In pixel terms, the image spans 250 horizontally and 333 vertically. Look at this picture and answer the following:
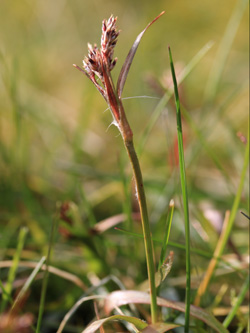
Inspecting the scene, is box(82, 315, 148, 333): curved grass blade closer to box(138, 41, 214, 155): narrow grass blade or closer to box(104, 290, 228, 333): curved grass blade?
box(104, 290, 228, 333): curved grass blade

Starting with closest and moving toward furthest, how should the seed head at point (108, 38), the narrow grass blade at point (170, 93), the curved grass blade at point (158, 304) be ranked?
the seed head at point (108, 38), the curved grass blade at point (158, 304), the narrow grass blade at point (170, 93)

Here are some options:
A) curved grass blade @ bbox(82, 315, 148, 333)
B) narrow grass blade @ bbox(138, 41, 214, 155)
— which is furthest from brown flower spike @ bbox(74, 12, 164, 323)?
narrow grass blade @ bbox(138, 41, 214, 155)

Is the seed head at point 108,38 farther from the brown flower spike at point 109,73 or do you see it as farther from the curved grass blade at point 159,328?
the curved grass blade at point 159,328

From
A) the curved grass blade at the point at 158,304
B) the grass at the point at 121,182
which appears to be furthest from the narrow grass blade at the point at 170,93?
the curved grass blade at the point at 158,304

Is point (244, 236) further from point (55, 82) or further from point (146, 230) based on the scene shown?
point (55, 82)

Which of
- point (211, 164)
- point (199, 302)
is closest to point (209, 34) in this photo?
point (211, 164)

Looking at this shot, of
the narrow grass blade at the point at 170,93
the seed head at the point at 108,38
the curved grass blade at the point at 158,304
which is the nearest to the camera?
the seed head at the point at 108,38

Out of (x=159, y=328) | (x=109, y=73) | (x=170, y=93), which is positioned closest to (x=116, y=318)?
(x=159, y=328)

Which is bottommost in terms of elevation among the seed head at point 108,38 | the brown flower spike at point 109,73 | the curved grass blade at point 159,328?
the curved grass blade at point 159,328
